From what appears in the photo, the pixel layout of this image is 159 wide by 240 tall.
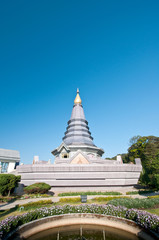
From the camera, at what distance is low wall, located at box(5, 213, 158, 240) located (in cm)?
628

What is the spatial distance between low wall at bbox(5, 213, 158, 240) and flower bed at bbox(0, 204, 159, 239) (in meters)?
0.37

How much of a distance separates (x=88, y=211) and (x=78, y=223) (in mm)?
1128

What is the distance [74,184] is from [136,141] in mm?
40421

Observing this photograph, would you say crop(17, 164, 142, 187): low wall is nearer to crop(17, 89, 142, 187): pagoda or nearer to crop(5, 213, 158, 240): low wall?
crop(17, 89, 142, 187): pagoda

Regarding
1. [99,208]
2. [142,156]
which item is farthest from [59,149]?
[142,156]

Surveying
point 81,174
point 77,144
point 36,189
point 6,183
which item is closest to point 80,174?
point 81,174

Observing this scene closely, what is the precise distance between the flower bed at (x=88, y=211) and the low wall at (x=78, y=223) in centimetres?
37

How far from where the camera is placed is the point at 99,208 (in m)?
8.61

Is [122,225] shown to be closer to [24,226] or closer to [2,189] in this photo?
[24,226]

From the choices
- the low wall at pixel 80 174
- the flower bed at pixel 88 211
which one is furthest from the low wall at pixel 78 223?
the low wall at pixel 80 174

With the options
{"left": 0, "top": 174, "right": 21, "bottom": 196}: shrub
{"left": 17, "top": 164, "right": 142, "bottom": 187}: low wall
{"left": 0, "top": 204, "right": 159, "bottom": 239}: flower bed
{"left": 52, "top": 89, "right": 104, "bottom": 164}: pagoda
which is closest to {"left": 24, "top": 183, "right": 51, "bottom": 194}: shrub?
{"left": 0, "top": 174, "right": 21, "bottom": 196}: shrub

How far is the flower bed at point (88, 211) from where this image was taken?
Answer: 633 cm

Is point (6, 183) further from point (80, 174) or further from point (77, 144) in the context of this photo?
point (77, 144)

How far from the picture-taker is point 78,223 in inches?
296
